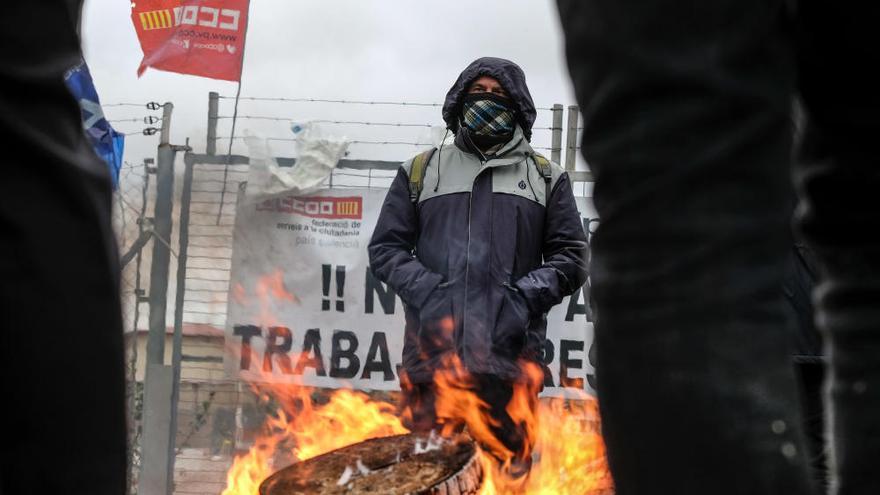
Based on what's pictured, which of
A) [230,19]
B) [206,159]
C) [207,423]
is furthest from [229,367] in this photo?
[230,19]

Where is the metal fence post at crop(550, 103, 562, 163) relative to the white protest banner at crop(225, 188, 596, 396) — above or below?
above

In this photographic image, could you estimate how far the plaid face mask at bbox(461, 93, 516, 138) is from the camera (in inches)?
207

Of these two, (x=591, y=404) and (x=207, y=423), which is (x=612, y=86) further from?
(x=207, y=423)

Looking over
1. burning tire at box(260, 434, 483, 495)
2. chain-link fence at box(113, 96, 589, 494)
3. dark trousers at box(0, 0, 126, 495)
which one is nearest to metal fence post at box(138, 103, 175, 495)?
chain-link fence at box(113, 96, 589, 494)

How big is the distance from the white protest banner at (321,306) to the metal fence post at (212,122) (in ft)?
1.45

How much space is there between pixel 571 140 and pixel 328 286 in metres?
2.12

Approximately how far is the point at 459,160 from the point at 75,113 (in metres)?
4.36

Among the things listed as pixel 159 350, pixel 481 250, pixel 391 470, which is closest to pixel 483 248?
pixel 481 250

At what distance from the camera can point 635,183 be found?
3.14 feet

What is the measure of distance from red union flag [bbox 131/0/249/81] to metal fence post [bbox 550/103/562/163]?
2.42 metres

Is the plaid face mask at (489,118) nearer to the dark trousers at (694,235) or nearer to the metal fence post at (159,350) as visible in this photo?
the metal fence post at (159,350)

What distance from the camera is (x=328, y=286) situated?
7.34 m

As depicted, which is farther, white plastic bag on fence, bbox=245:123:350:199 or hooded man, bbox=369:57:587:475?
white plastic bag on fence, bbox=245:123:350:199

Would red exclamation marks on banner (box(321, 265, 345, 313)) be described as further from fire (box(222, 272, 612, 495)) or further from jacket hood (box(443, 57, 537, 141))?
jacket hood (box(443, 57, 537, 141))
